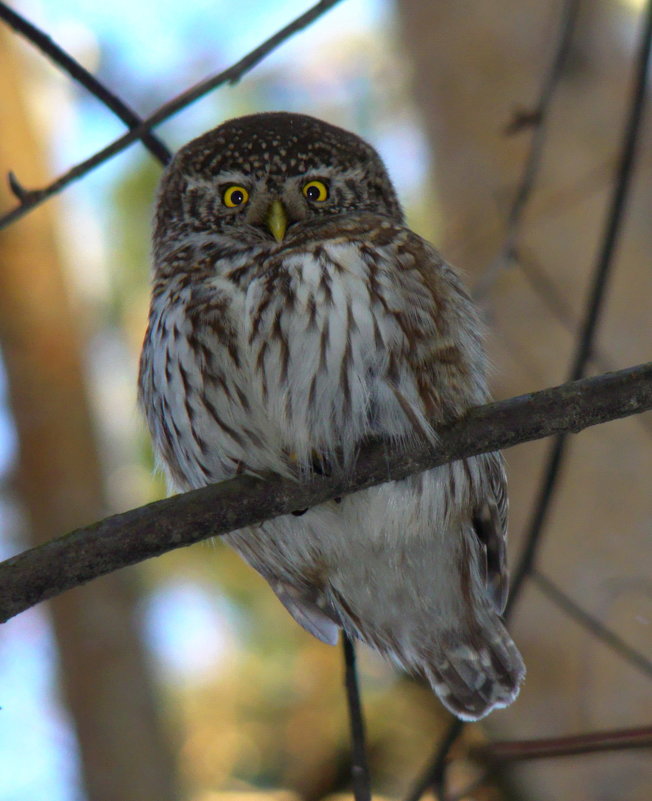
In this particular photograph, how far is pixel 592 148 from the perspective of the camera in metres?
4.43

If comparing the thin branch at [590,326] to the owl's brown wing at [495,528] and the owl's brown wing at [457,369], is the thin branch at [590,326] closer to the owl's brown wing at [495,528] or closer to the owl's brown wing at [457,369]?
the owl's brown wing at [457,369]

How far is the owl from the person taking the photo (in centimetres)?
262

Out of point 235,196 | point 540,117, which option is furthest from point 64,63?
point 540,117

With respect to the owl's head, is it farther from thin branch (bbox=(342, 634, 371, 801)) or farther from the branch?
thin branch (bbox=(342, 634, 371, 801))

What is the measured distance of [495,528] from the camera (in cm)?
312

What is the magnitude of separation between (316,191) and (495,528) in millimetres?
1115

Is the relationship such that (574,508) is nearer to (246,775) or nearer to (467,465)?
(467,465)

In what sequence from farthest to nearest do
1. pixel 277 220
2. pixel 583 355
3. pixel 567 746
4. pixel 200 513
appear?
pixel 277 220, pixel 583 355, pixel 567 746, pixel 200 513

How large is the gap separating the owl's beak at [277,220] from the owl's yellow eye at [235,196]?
0.16m

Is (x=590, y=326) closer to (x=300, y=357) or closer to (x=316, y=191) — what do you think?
(x=300, y=357)

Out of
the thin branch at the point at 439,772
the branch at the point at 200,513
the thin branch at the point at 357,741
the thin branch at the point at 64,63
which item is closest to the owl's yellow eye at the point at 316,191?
the thin branch at the point at 64,63

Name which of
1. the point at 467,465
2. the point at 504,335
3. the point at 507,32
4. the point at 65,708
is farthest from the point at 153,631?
the point at 507,32

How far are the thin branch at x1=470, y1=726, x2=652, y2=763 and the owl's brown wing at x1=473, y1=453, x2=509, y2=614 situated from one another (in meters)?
0.71

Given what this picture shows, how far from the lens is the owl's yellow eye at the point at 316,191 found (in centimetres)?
322
